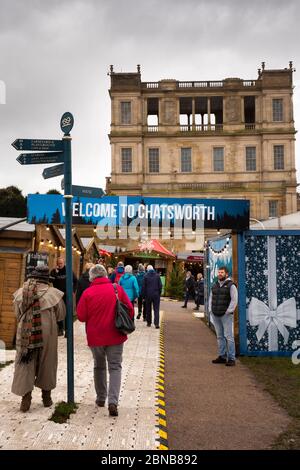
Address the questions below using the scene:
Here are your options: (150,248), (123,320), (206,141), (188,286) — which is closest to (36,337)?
(123,320)

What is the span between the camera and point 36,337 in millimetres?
5859

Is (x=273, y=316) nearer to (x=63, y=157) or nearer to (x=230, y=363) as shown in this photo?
(x=230, y=363)

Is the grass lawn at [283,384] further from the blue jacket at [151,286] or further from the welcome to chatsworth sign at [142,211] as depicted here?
the blue jacket at [151,286]

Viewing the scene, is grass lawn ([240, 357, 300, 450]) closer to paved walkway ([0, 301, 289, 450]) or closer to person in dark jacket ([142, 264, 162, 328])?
paved walkway ([0, 301, 289, 450])

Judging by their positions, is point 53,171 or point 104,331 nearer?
point 104,331

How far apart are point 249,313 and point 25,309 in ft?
18.5

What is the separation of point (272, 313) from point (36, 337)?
5859mm

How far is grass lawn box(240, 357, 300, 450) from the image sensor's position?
5.28m

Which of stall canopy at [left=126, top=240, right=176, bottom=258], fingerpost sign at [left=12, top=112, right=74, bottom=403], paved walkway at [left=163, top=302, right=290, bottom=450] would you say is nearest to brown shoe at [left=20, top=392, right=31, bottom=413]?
fingerpost sign at [left=12, top=112, right=74, bottom=403]

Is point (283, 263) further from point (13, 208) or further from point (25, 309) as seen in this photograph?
point (13, 208)

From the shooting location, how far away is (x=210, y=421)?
5855mm
